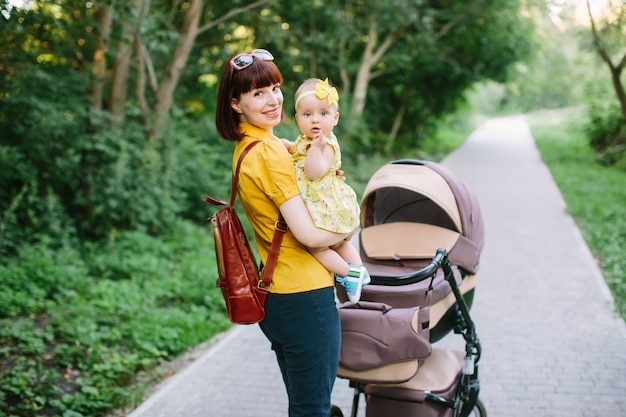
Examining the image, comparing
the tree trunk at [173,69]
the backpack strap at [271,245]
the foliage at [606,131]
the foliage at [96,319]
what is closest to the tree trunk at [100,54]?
the tree trunk at [173,69]

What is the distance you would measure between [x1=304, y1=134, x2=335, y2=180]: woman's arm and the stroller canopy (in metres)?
1.29

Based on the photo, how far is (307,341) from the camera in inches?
90.8

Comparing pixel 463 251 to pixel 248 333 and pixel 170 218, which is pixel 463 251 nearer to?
pixel 248 333

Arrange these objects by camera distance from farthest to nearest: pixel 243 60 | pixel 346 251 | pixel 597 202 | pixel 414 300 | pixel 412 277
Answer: pixel 597 202 → pixel 414 300 → pixel 412 277 → pixel 346 251 → pixel 243 60

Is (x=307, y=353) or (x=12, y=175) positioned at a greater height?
(x=12, y=175)

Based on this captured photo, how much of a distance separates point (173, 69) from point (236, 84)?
7370 mm

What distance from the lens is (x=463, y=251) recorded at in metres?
3.50

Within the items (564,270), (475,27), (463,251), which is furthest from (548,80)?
(463,251)

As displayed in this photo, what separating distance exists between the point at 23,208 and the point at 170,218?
192cm

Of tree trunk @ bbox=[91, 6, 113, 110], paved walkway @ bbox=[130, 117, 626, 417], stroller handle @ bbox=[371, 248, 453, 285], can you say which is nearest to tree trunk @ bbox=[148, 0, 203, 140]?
tree trunk @ bbox=[91, 6, 113, 110]

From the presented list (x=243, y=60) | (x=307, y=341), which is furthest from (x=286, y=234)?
(x=243, y=60)

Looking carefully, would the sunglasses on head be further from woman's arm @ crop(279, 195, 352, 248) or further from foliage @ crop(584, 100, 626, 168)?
foliage @ crop(584, 100, 626, 168)

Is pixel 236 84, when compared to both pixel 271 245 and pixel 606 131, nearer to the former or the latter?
pixel 271 245

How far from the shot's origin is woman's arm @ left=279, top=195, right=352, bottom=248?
7.14 ft
